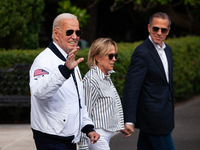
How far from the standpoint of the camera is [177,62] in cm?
1065

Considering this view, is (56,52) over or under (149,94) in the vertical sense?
over

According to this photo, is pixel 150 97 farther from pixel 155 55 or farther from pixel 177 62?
pixel 177 62

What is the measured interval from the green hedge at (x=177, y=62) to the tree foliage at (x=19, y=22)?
1.30 meters

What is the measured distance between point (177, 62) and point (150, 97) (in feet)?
23.1

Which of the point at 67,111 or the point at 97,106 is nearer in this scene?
the point at 67,111

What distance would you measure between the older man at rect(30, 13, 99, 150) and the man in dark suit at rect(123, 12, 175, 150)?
812 mm

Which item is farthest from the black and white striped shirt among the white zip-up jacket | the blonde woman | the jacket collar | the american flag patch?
the american flag patch

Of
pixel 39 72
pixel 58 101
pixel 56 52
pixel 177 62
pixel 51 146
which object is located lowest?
pixel 177 62

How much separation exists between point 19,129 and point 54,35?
4.76 metres

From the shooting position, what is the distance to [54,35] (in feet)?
10.4

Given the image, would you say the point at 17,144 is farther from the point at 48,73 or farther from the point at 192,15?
the point at 192,15

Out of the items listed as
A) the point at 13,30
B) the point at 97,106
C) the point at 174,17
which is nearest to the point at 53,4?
the point at 174,17

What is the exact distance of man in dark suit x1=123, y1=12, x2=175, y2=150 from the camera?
12.5ft

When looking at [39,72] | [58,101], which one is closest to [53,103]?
[58,101]
